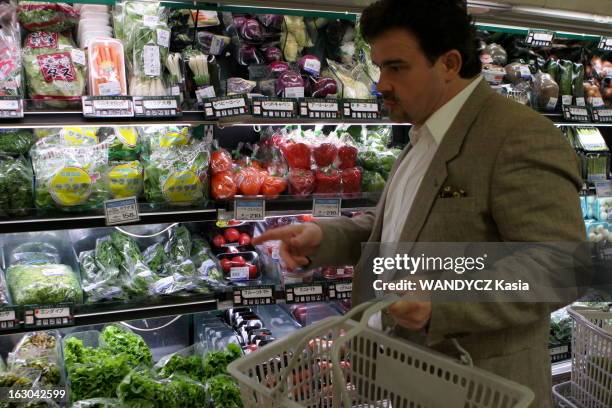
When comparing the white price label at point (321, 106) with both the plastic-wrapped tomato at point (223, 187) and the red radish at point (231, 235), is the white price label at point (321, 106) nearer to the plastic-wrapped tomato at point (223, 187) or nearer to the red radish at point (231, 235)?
the plastic-wrapped tomato at point (223, 187)

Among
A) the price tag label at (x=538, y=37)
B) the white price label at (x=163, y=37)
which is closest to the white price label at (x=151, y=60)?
the white price label at (x=163, y=37)

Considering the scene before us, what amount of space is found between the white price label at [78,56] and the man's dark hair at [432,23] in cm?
Answer: 138

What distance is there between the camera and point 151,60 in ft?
7.82

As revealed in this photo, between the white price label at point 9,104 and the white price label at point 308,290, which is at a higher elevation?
the white price label at point 9,104

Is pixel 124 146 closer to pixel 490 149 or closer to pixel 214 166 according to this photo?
pixel 214 166

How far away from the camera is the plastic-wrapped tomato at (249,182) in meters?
2.46

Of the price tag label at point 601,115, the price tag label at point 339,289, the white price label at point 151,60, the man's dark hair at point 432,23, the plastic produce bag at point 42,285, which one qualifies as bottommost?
the price tag label at point 339,289

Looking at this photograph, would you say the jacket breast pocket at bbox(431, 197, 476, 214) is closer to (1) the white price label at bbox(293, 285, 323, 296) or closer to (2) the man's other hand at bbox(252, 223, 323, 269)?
(2) the man's other hand at bbox(252, 223, 323, 269)

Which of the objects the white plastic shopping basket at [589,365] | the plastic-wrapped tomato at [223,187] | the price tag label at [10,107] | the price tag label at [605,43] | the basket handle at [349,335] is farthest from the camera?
the price tag label at [605,43]

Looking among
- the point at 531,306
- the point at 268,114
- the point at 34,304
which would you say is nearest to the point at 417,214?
the point at 531,306

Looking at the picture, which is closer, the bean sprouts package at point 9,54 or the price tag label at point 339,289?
the bean sprouts package at point 9,54

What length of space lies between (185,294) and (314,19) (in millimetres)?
1479

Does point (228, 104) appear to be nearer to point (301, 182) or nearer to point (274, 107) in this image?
point (274, 107)

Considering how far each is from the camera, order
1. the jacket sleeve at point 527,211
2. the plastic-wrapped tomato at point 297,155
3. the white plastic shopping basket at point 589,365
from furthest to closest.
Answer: the plastic-wrapped tomato at point 297,155 → the white plastic shopping basket at point 589,365 → the jacket sleeve at point 527,211
